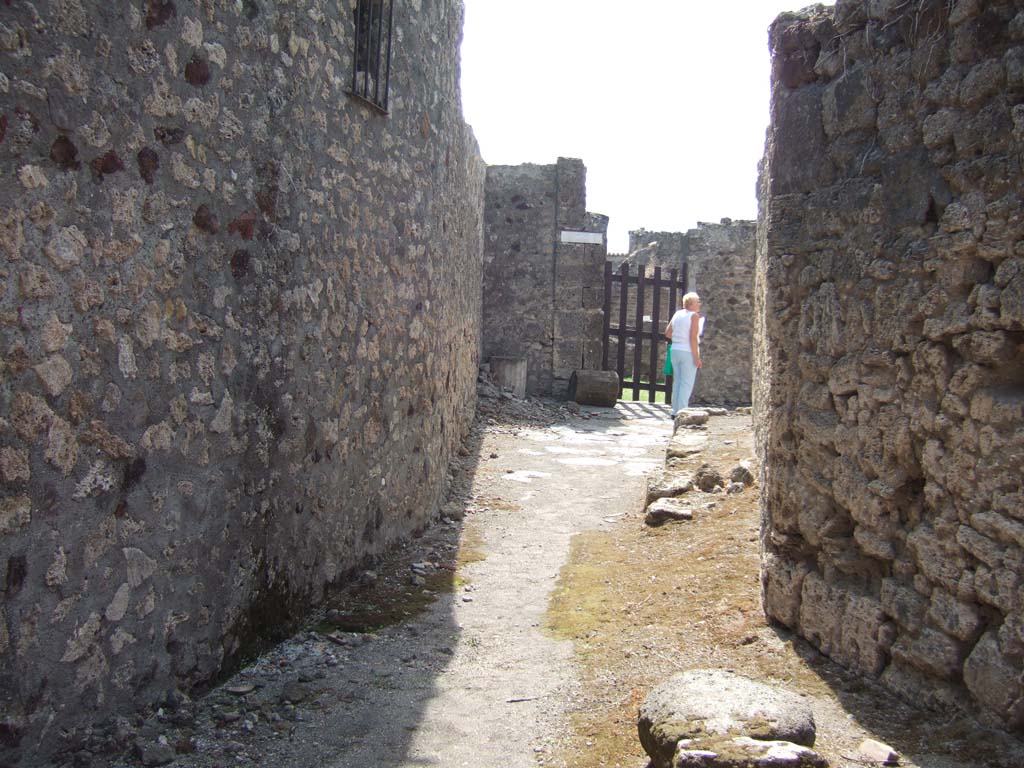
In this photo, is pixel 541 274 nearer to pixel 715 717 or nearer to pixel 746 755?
pixel 715 717

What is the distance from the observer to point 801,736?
2639 millimetres

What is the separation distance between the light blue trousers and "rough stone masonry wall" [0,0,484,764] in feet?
21.3

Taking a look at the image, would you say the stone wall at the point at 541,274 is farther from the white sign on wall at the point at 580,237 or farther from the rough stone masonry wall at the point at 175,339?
the rough stone masonry wall at the point at 175,339

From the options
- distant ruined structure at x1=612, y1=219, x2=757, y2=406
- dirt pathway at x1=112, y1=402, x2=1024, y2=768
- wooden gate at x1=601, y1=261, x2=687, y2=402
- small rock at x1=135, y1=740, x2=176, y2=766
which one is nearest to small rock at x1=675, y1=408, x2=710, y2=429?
dirt pathway at x1=112, y1=402, x2=1024, y2=768

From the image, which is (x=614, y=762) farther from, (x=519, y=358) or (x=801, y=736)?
(x=519, y=358)

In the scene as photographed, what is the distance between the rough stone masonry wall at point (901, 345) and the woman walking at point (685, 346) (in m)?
6.87

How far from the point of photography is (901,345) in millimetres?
3105

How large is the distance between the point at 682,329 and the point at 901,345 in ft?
25.3

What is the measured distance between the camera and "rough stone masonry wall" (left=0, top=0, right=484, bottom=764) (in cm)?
252

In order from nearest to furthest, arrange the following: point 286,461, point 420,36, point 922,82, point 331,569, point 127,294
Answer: point 127,294 → point 922,82 → point 286,461 → point 331,569 → point 420,36

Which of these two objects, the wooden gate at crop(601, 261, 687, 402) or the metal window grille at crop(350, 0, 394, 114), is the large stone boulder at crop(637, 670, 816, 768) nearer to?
the metal window grille at crop(350, 0, 394, 114)

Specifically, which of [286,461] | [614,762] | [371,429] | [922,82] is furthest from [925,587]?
[371,429]

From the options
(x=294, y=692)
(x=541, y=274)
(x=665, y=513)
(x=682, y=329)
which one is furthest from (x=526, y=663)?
(x=541, y=274)

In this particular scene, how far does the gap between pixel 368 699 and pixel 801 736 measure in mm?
1613
